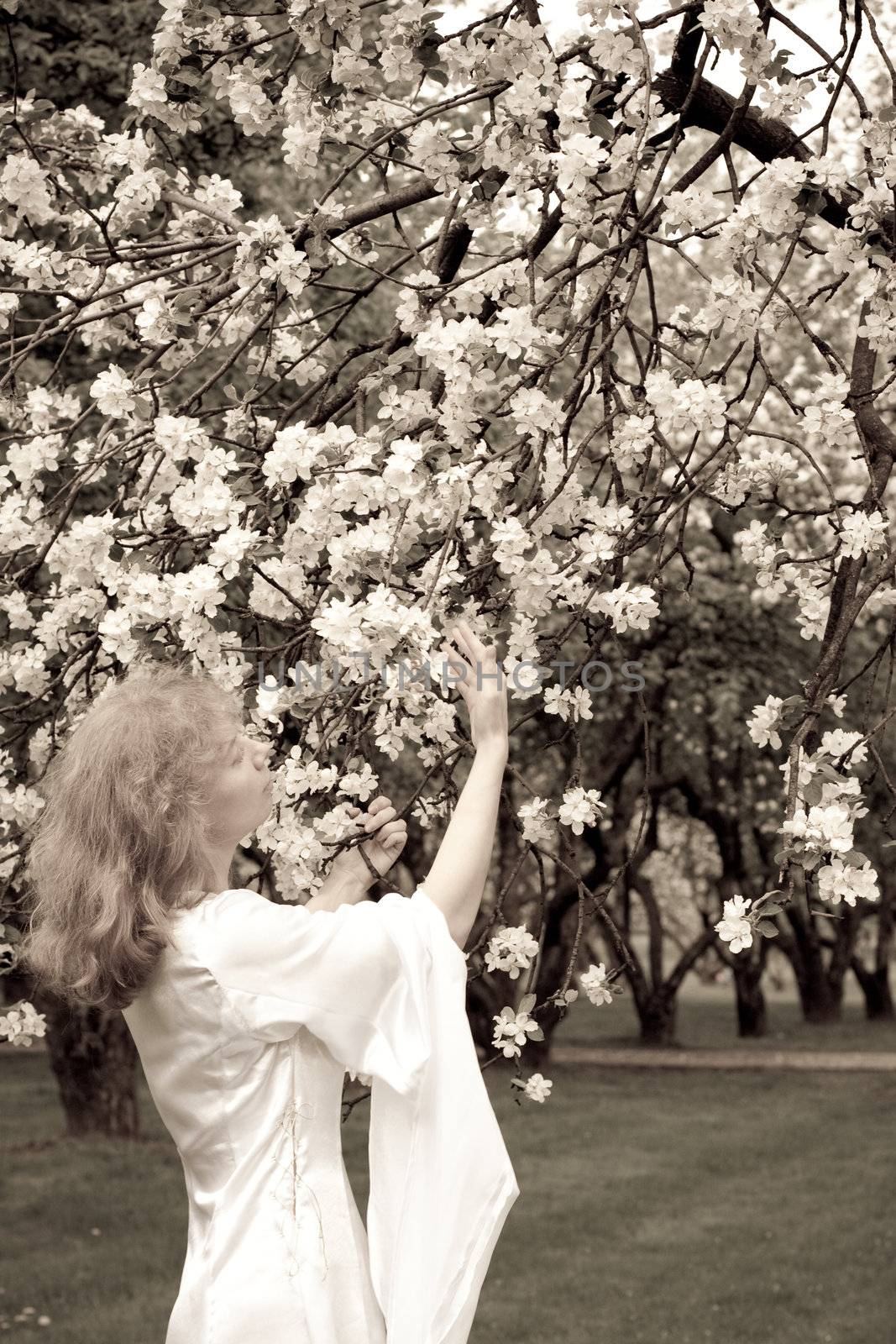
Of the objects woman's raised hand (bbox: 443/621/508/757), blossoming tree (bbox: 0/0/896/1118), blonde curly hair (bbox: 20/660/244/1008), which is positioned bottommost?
blonde curly hair (bbox: 20/660/244/1008)

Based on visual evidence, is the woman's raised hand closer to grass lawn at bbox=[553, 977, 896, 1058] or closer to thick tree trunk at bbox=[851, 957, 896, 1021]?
grass lawn at bbox=[553, 977, 896, 1058]

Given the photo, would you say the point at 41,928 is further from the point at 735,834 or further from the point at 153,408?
the point at 735,834

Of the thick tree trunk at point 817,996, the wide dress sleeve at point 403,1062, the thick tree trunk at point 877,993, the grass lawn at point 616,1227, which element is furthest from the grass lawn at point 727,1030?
the wide dress sleeve at point 403,1062

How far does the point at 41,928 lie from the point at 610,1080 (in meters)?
13.2

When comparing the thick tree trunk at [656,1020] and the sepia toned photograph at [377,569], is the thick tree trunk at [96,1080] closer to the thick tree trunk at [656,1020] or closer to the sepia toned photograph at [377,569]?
the sepia toned photograph at [377,569]

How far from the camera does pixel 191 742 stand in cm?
238

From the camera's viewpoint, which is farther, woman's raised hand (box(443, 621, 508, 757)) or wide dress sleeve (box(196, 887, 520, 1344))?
woman's raised hand (box(443, 621, 508, 757))

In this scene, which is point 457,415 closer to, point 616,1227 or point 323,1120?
point 323,1120

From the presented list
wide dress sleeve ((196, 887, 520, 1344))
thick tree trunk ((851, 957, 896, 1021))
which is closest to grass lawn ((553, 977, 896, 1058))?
thick tree trunk ((851, 957, 896, 1021))

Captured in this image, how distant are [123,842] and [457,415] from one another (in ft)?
2.79

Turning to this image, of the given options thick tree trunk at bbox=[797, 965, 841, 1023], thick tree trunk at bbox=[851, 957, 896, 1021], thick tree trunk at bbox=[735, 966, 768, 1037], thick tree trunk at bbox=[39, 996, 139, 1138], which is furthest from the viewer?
thick tree trunk at bbox=[851, 957, 896, 1021]

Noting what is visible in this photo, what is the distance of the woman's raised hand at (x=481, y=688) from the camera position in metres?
2.33

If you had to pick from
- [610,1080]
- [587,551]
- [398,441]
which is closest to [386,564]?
[398,441]

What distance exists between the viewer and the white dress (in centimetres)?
218
